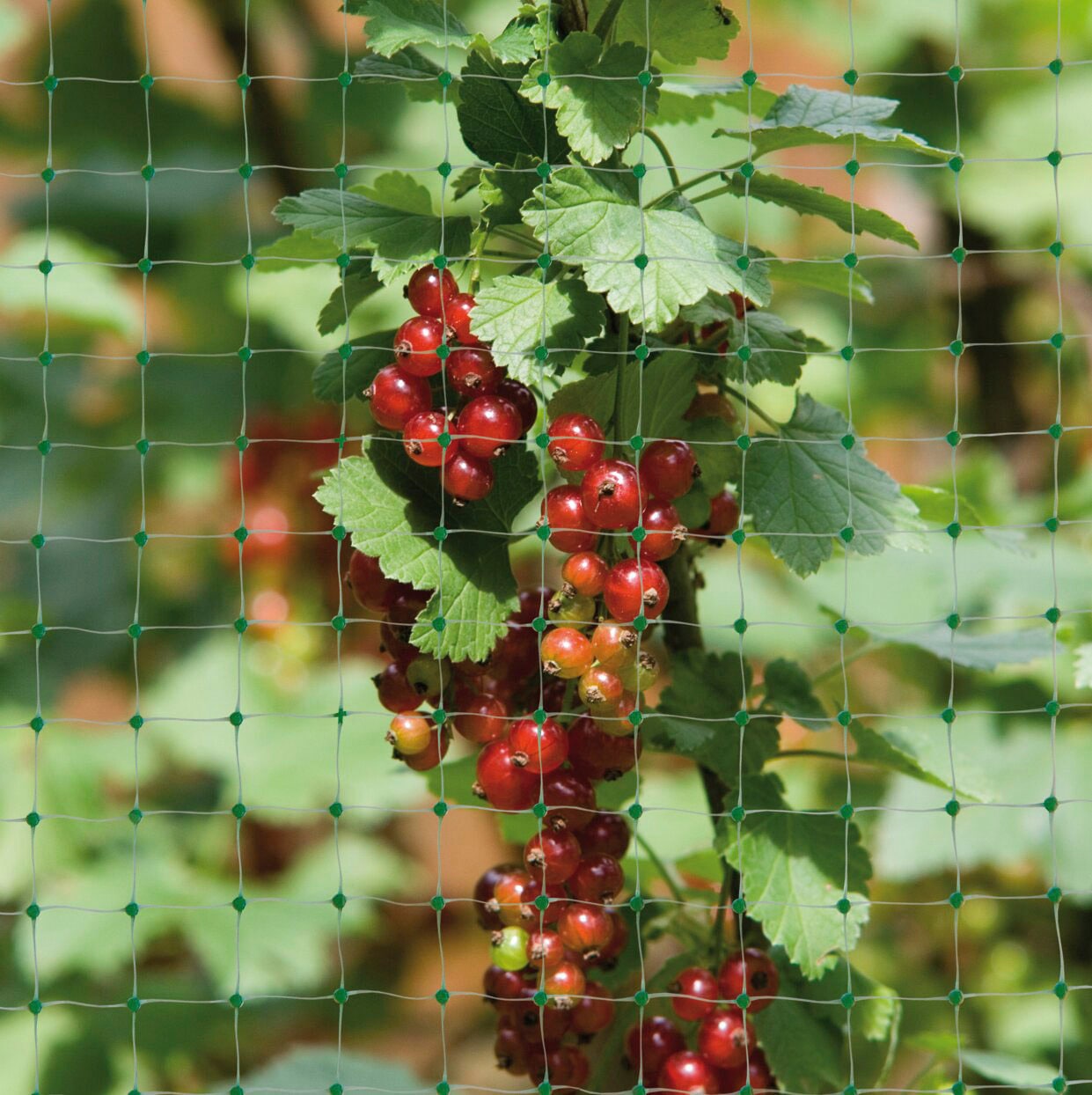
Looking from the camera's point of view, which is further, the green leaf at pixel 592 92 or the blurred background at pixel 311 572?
the blurred background at pixel 311 572

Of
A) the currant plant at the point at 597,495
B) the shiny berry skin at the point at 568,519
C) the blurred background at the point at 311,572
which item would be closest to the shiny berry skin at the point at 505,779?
the currant plant at the point at 597,495

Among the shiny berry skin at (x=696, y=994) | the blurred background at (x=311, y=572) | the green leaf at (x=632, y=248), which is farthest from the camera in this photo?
the blurred background at (x=311, y=572)

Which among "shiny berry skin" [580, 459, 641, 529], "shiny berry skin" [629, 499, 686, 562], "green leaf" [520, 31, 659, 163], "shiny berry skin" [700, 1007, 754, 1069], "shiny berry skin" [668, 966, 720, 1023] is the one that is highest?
"green leaf" [520, 31, 659, 163]

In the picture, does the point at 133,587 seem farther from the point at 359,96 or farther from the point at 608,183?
the point at 608,183

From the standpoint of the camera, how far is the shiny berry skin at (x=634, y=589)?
0.62 meters

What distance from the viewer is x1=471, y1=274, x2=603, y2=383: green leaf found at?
2.01ft

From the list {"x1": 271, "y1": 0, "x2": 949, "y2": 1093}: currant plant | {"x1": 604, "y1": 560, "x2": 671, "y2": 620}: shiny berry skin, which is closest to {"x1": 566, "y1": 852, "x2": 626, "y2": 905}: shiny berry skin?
{"x1": 271, "y1": 0, "x2": 949, "y2": 1093}: currant plant

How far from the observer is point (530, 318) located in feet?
2.04

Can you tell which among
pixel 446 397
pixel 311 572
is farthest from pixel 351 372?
pixel 311 572

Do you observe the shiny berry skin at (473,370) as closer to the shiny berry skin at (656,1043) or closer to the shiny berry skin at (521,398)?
the shiny berry skin at (521,398)

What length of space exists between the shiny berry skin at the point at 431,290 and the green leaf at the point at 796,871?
0.95ft

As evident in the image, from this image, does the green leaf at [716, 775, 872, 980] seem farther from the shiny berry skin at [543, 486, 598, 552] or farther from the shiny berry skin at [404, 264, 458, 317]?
the shiny berry skin at [404, 264, 458, 317]

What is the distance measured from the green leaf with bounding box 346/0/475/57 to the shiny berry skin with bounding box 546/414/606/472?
18 centimetres

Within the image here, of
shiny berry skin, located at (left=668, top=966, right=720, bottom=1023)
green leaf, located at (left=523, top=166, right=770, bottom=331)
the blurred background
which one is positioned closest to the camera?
green leaf, located at (left=523, top=166, right=770, bottom=331)
